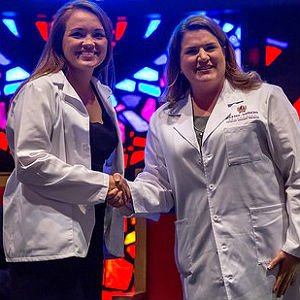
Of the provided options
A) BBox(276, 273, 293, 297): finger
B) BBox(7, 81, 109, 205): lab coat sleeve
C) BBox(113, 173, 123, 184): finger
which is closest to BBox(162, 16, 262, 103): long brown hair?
BBox(113, 173, 123, 184): finger

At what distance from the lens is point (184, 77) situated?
199 centimetres

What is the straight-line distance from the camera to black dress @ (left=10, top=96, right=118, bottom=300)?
1.61 m

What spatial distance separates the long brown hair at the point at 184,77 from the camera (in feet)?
6.14

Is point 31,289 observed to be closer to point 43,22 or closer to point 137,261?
point 137,261

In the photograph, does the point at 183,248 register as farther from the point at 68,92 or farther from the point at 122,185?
the point at 68,92

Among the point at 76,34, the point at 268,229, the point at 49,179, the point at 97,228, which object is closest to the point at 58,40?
the point at 76,34

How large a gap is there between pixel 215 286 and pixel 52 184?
554 mm

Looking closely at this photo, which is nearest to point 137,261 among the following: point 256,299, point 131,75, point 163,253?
point 163,253

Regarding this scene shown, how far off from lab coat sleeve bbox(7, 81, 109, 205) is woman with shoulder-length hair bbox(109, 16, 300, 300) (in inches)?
8.7

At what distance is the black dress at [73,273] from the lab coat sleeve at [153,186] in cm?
13

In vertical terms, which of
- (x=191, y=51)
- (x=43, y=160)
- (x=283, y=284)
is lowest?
(x=283, y=284)

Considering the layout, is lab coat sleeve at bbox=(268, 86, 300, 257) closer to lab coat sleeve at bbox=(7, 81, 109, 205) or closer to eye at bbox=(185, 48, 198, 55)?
eye at bbox=(185, 48, 198, 55)

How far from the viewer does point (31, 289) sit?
1603 mm

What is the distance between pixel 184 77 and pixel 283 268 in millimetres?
700
